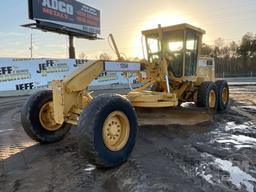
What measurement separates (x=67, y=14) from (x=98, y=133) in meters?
28.8

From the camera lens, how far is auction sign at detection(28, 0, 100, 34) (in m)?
27.8

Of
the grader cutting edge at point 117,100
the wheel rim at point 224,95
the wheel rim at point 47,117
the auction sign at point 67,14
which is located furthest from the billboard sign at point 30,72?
the wheel rim at point 47,117

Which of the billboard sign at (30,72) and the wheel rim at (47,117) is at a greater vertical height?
the billboard sign at (30,72)

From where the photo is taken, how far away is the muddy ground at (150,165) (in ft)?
14.8

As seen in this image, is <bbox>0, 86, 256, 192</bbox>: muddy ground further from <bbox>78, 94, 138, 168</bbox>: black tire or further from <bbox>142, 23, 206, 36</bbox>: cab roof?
<bbox>142, 23, 206, 36</bbox>: cab roof

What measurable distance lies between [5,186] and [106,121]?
1.77 metres

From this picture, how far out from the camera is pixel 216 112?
11.2 m

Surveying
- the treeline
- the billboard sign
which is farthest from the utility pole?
the treeline

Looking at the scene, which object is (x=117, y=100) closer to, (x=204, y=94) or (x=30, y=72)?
(x=204, y=94)

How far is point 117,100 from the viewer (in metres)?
5.45

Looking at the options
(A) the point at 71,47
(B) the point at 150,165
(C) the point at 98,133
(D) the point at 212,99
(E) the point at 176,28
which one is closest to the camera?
(C) the point at 98,133

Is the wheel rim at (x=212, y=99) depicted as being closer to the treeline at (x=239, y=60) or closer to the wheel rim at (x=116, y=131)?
the wheel rim at (x=116, y=131)

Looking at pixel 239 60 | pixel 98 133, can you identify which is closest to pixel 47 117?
pixel 98 133

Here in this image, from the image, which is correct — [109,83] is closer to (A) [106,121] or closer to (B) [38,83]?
(B) [38,83]
